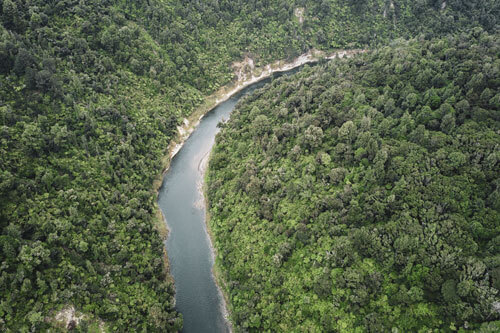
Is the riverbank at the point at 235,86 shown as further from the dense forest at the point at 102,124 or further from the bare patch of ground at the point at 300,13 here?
the bare patch of ground at the point at 300,13

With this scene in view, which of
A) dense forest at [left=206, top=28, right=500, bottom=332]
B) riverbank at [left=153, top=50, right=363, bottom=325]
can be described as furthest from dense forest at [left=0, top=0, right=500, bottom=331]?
dense forest at [left=206, top=28, right=500, bottom=332]

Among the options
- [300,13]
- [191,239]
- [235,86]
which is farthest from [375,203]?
[300,13]

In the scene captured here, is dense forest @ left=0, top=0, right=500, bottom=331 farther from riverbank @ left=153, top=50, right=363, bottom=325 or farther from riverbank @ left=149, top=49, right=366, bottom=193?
riverbank @ left=149, top=49, right=366, bottom=193

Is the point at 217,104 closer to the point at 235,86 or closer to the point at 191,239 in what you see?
the point at 235,86

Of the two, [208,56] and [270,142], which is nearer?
[270,142]

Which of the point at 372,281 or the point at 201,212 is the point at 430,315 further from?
the point at 201,212

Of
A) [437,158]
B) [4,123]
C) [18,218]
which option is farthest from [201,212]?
[437,158]

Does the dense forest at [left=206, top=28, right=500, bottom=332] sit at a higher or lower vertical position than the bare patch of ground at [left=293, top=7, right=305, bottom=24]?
lower
